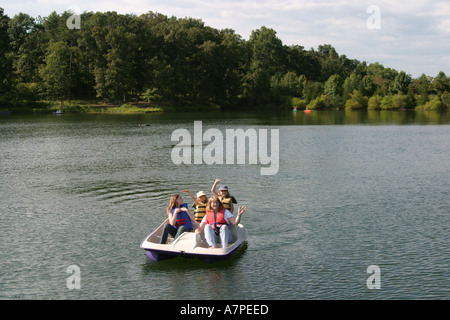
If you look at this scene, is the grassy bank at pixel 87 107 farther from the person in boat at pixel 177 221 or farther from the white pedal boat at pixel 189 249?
the white pedal boat at pixel 189 249

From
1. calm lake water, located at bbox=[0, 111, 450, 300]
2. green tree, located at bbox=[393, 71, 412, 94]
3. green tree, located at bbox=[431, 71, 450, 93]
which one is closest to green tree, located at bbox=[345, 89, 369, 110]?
green tree, located at bbox=[393, 71, 412, 94]

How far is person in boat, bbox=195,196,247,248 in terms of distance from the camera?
51.3 feet

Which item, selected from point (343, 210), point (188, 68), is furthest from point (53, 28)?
point (343, 210)

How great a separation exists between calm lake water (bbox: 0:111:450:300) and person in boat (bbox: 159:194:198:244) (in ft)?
3.01

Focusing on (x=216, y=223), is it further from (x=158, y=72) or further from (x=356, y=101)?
(x=356, y=101)

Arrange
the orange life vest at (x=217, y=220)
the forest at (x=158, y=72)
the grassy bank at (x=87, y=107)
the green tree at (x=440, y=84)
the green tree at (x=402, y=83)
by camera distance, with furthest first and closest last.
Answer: the green tree at (x=402, y=83) → the green tree at (x=440, y=84) → the forest at (x=158, y=72) → the grassy bank at (x=87, y=107) → the orange life vest at (x=217, y=220)

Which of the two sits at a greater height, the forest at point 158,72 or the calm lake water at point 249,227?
the forest at point 158,72

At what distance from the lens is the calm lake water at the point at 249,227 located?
14.0 meters

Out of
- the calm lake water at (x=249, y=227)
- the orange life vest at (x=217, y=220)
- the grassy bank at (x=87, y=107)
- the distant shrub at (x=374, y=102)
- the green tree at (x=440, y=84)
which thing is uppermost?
the green tree at (x=440, y=84)

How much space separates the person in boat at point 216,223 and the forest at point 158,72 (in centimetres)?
9945

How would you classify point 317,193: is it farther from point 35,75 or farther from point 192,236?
point 35,75

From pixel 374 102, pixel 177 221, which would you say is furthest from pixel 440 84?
pixel 177 221

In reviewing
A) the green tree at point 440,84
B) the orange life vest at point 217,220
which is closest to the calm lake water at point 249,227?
the orange life vest at point 217,220

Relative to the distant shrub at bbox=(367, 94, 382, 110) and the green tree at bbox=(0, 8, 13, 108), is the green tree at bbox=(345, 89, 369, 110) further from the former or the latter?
the green tree at bbox=(0, 8, 13, 108)
